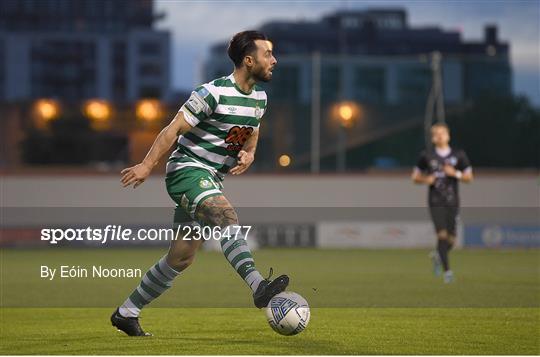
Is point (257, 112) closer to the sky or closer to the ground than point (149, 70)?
closer to the sky

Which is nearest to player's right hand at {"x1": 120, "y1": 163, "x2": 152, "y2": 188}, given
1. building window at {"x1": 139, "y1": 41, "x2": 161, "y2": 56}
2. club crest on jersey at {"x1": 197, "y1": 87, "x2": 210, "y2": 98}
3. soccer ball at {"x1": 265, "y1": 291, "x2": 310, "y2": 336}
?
club crest on jersey at {"x1": 197, "y1": 87, "x2": 210, "y2": 98}

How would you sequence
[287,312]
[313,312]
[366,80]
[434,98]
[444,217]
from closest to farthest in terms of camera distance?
1. [287,312]
2. [313,312]
3. [444,217]
4. [434,98]
5. [366,80]

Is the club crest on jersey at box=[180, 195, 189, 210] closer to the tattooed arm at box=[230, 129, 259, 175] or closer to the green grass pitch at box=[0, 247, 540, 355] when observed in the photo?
the tattooed arm at box=[230, 129, 259, 175]

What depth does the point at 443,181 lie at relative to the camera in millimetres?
20141

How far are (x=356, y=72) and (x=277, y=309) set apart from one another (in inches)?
2594

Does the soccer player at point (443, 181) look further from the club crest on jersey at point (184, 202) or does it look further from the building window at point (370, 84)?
the building window at point (370, 84)

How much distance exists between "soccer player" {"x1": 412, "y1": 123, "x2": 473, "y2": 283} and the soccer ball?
10406 millimetres

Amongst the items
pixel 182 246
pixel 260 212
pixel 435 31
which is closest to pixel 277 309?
pixel 182 246

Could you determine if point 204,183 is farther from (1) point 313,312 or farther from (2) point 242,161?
(1) point 313,312

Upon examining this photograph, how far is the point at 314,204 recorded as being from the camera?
38844 mm

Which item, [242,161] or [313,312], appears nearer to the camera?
[242,161]

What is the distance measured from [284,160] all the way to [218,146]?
154 ft

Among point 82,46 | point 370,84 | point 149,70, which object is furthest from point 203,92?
point 149,70

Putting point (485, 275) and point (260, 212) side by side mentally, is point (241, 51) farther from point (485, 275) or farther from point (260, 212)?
point (260, 212)
